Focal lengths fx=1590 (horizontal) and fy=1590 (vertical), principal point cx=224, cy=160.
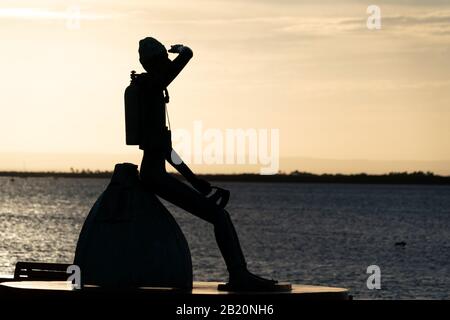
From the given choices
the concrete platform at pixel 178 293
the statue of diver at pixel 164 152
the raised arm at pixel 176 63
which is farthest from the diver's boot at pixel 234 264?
the raised arm at pixel 176 63

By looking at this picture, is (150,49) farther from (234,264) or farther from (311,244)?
(311,244)

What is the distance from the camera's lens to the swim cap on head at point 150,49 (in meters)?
23.8

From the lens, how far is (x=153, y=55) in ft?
78.2

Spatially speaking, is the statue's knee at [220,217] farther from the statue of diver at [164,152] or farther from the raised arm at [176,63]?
the raised arm at [176,63]

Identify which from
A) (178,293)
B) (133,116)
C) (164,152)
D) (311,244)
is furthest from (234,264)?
(311,244)

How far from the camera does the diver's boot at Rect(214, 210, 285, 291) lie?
23500mm

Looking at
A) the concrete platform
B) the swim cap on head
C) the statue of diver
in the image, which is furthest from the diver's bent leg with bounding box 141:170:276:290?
the swim cap on head

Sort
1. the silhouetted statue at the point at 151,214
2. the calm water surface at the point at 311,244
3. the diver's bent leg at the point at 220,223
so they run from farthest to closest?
the calm water surface at the point at 311,244, the diver's bent leg at the point at 220,223, the silhouetted statue at the point at 151,214

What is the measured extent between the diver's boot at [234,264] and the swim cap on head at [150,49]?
2.55 meters

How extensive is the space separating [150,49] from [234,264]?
3453mm

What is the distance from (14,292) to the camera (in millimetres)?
23391

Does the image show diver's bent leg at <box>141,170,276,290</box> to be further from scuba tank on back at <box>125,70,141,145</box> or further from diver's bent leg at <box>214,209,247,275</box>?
scuba tank on back at <box>125,70,141,145</box>
